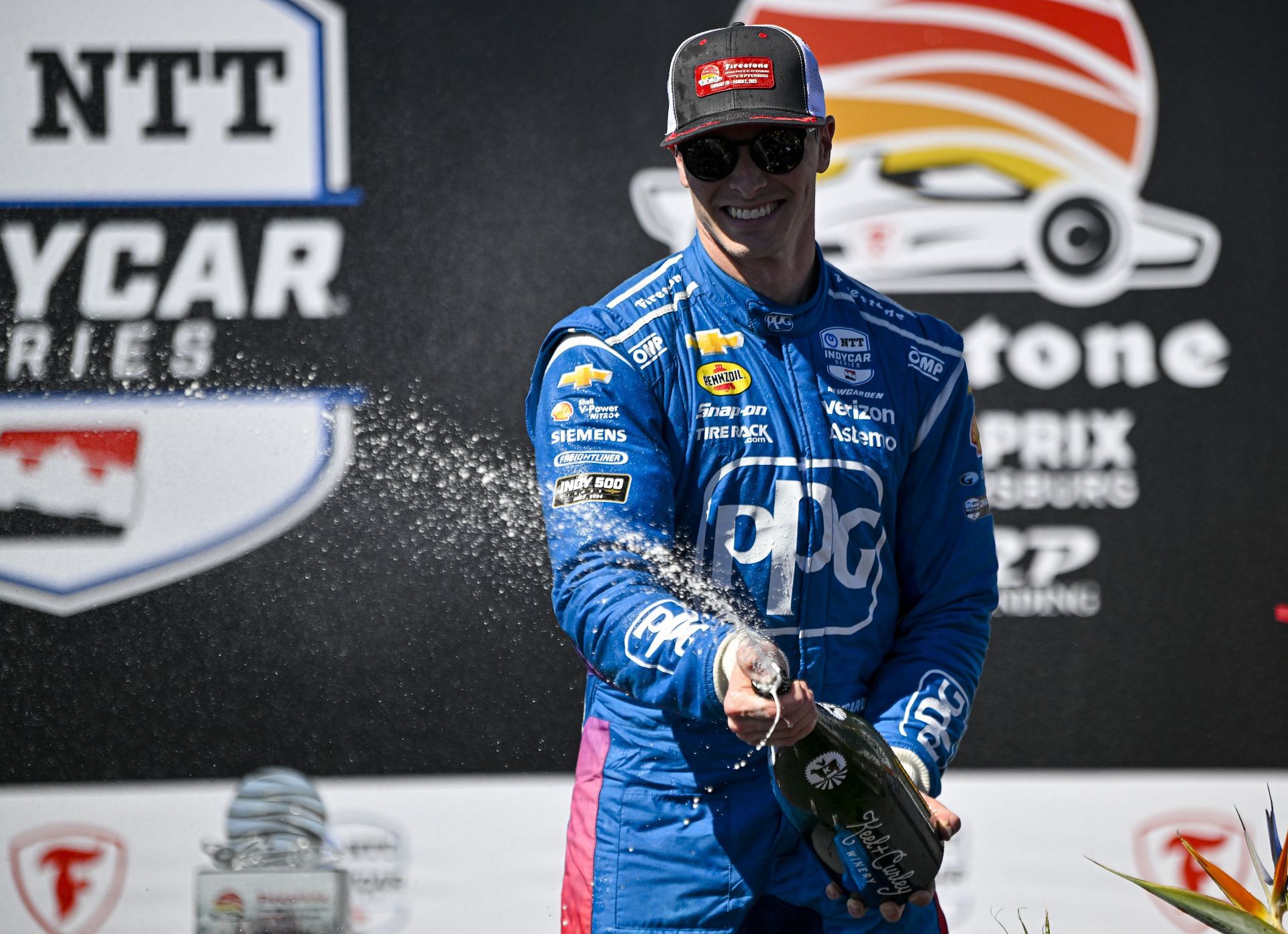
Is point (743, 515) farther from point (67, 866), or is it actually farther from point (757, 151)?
point (67, 866)

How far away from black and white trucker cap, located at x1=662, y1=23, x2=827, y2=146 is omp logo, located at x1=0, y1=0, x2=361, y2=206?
5.19 ft

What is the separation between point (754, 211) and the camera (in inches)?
64.7

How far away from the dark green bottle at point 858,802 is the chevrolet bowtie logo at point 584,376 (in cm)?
45

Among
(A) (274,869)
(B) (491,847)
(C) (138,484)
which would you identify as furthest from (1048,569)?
(C) (138,484)

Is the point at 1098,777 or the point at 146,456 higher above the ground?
the point at 146,456

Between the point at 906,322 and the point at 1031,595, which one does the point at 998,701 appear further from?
the point at 906,322

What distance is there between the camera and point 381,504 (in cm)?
303

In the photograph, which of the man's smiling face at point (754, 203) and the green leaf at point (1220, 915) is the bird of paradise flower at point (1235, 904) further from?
the man's smiling face at point (754, 203)

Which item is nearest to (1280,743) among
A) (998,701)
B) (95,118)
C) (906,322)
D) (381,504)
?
(998,701)

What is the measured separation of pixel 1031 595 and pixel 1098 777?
0.45 m

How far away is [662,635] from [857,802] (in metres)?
0.30

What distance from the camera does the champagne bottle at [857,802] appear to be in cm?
143

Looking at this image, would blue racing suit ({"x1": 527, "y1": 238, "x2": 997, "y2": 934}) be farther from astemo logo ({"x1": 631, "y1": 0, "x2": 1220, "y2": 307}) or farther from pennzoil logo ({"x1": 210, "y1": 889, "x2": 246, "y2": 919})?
astemo logo ({"x1": 631, "y1": 0, "x2": 1220, "y2": 307})

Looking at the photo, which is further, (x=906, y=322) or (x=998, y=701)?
(x=998, y=701)
